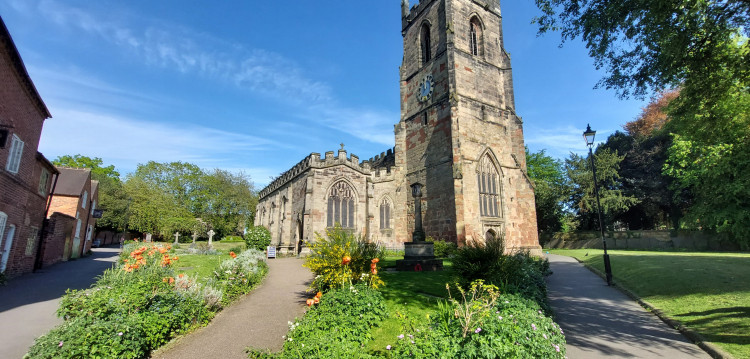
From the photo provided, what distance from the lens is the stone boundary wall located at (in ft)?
89.9

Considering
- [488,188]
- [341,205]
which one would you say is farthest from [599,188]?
[341,205]

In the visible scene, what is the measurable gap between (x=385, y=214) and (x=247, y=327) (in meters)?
18.5

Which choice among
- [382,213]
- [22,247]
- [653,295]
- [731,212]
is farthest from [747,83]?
[22,247]

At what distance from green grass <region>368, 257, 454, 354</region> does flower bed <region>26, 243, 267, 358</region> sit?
4142mm

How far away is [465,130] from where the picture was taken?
22453 millimetres

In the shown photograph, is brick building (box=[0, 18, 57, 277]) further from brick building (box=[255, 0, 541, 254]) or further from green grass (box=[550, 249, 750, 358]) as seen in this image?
green grass (box=[550, 249, 750, 358])

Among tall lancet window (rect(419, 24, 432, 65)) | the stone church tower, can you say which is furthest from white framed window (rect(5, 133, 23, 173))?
tall lancet window (rect(419, 24, 432, 65))

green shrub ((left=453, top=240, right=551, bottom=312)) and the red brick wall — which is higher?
the red brick wall

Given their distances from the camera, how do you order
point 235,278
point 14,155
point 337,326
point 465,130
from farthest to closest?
1. point 465,130
2. point 14,155
3. point 235,278
4. point 337,326

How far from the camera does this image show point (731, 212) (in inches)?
613

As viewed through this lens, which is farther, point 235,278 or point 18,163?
point 18,163

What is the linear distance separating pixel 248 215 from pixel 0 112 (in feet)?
133

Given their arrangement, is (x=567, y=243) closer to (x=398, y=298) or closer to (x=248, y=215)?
(x=398, y=298)

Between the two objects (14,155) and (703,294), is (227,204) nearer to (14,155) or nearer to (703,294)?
(14,155)
